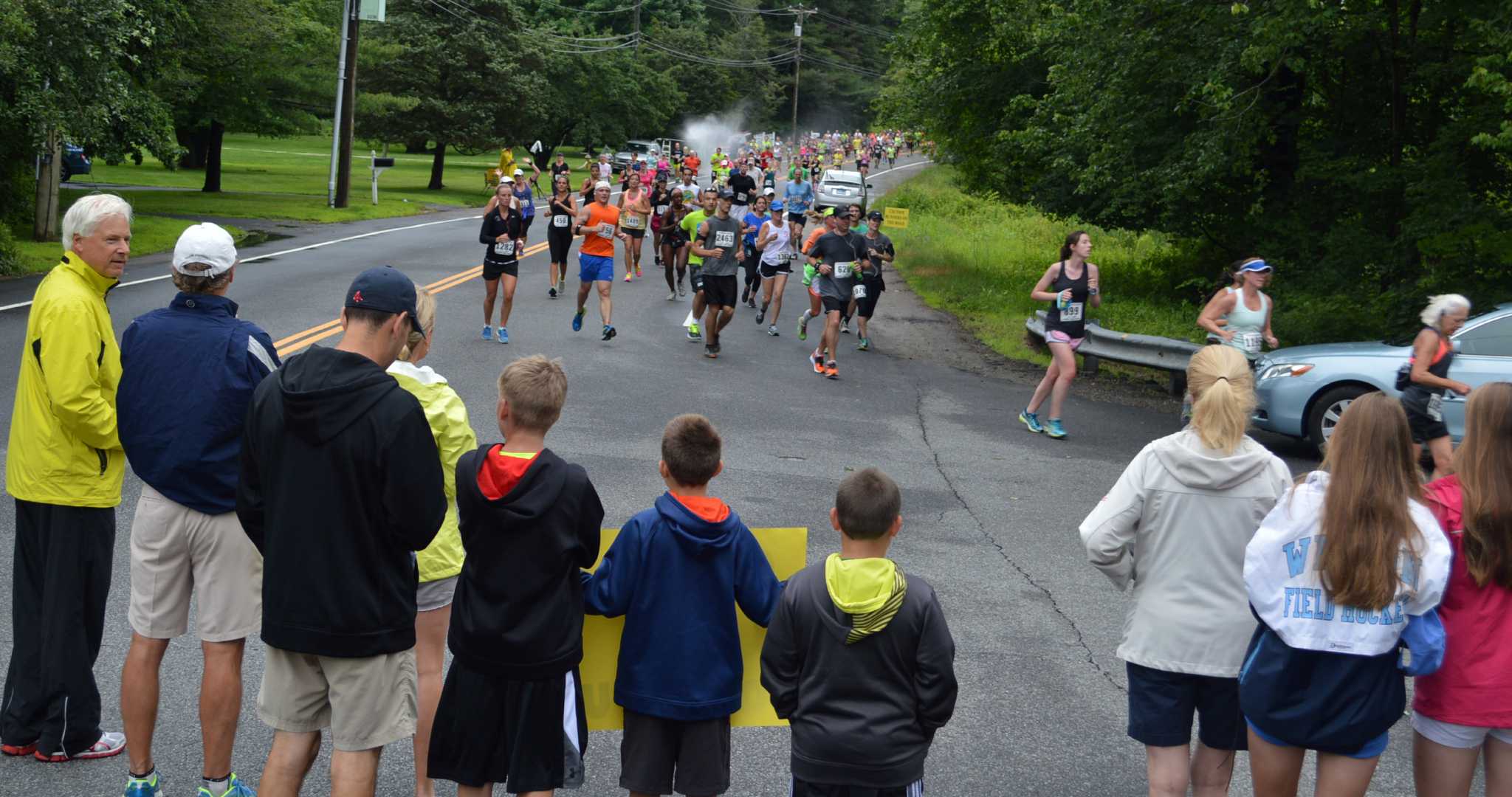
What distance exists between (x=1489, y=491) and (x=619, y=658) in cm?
257

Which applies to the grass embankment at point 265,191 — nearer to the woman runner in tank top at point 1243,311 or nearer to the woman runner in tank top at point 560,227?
the woman runner in tank top at point 560,227

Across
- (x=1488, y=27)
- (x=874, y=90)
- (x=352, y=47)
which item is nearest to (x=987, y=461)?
(x=1488, y=27)

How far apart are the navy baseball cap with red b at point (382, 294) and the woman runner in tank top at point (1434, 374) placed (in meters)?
8.03

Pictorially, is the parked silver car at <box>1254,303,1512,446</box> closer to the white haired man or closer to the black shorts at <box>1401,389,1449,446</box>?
the black shorts at <box>1401,389,1449,446</box>

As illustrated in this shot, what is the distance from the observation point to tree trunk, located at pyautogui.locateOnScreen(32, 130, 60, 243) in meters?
23.7

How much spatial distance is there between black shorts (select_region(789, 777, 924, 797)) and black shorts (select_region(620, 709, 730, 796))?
0.33 meters

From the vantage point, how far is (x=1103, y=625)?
712 centimetres

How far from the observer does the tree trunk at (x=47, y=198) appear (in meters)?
23.7

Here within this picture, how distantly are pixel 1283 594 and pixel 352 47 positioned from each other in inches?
1360

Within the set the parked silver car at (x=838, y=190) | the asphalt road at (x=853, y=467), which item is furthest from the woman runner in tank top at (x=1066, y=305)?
the parked silver car at (x=838, y=190)

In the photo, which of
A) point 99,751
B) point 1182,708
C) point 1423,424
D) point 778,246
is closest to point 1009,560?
point 1423,424

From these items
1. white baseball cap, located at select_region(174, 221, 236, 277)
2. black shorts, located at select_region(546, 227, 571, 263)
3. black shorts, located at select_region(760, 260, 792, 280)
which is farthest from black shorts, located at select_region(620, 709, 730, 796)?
black shorts, located at select_region(546, 227, 571, 263)

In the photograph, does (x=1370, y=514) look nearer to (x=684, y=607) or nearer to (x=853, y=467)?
(x=684, y=607)

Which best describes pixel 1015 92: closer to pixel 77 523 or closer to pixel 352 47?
pixel 352 47
